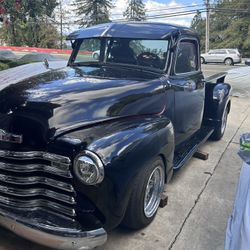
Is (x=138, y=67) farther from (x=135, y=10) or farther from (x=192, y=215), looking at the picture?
(x=135, y=10)

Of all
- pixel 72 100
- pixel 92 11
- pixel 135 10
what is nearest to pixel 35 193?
pixel 72 100

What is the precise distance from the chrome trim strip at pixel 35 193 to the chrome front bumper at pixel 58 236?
9.1 inches

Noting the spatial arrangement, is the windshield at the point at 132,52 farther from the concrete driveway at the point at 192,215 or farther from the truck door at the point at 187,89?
the concrete driveway at the point at 192,215

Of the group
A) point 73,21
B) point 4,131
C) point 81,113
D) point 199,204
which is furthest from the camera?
point 73,21

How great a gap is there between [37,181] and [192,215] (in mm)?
1815

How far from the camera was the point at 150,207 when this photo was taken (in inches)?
143

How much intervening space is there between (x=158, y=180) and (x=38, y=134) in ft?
4.58

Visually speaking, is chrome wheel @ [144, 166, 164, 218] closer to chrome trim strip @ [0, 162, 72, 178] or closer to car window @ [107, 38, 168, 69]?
chrome trim strip @ [0, 162, 72, 178]

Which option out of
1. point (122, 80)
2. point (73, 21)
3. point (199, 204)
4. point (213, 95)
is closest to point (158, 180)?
point (199, 204)

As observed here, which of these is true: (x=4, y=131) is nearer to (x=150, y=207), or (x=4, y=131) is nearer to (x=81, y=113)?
(x=81, y=113)

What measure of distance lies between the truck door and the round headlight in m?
1.83

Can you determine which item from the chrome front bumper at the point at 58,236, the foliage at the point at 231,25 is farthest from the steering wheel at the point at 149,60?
the foliage at the point at 231,25

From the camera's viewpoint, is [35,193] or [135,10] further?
[135,10]

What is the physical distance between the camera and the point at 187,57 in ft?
16.0
